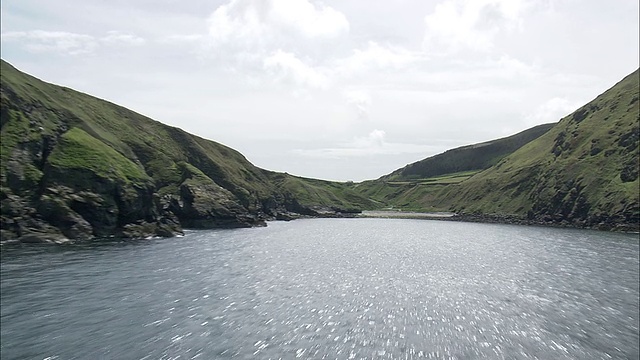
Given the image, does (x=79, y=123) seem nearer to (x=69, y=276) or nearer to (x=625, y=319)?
(x=69, y=276)

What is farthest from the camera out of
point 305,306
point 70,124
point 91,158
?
point 70,124

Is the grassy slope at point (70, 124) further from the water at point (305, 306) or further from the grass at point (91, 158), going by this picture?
the water at point (305, 306)

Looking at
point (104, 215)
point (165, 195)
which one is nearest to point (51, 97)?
point (165, 195)

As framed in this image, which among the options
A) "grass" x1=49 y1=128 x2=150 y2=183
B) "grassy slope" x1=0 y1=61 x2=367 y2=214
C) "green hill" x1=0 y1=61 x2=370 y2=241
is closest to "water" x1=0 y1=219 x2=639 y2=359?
"green hill" x1=0 y1=61 x2=370 y2=241

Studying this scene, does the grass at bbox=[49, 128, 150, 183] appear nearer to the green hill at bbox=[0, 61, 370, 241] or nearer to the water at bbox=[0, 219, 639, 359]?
the green hill at bbox=[0, 61, 370, 241]

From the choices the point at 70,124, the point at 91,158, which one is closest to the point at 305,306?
the point at 91,158

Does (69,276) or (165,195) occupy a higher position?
(165,195)

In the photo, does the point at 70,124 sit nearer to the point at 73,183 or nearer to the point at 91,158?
the point at 91,158

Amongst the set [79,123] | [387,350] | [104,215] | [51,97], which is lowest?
[387,350]
